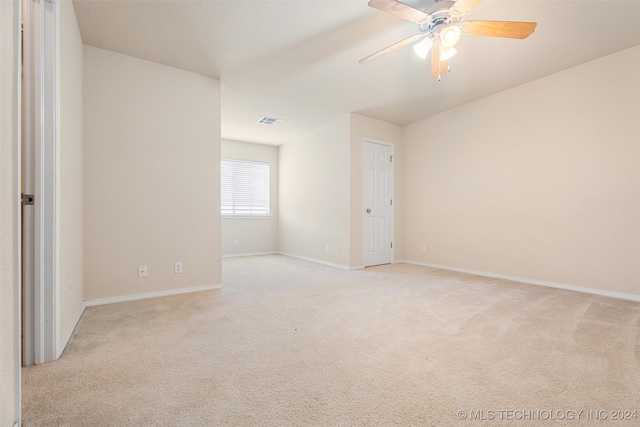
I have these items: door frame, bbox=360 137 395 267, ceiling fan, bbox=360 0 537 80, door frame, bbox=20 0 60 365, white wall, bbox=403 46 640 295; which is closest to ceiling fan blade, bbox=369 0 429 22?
ceiling fan, bbox=360 0 537 80

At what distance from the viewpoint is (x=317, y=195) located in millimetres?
5535

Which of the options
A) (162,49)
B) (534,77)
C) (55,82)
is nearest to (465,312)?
(534,77)

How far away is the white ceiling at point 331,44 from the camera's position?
238 centimetres

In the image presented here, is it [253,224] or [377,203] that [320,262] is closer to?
[377,203]

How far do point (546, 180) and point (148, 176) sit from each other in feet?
15.4

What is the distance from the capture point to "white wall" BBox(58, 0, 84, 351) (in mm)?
1965

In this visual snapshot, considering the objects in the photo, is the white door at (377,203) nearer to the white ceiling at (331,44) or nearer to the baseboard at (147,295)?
the white ceiling at (331,44)

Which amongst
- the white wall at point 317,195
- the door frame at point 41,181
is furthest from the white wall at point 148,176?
the white wall at point 317,195

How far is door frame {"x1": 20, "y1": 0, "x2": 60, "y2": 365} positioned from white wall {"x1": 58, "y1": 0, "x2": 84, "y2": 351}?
13 centimetres

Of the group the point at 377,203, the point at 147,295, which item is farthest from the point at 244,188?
the point at 147,295

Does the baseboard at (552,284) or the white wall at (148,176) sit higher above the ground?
the white wall at (148,176)

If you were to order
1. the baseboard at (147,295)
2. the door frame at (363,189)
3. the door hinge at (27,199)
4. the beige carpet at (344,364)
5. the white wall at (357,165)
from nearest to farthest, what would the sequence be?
the beige carpet at (344,364) → the door hinge at (27,199) → the baseboard at (147,295) → the white wall at (357,165) → the door frame at (363,189)

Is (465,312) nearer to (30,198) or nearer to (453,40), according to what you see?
(453,40)

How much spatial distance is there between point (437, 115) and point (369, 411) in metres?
4.76
